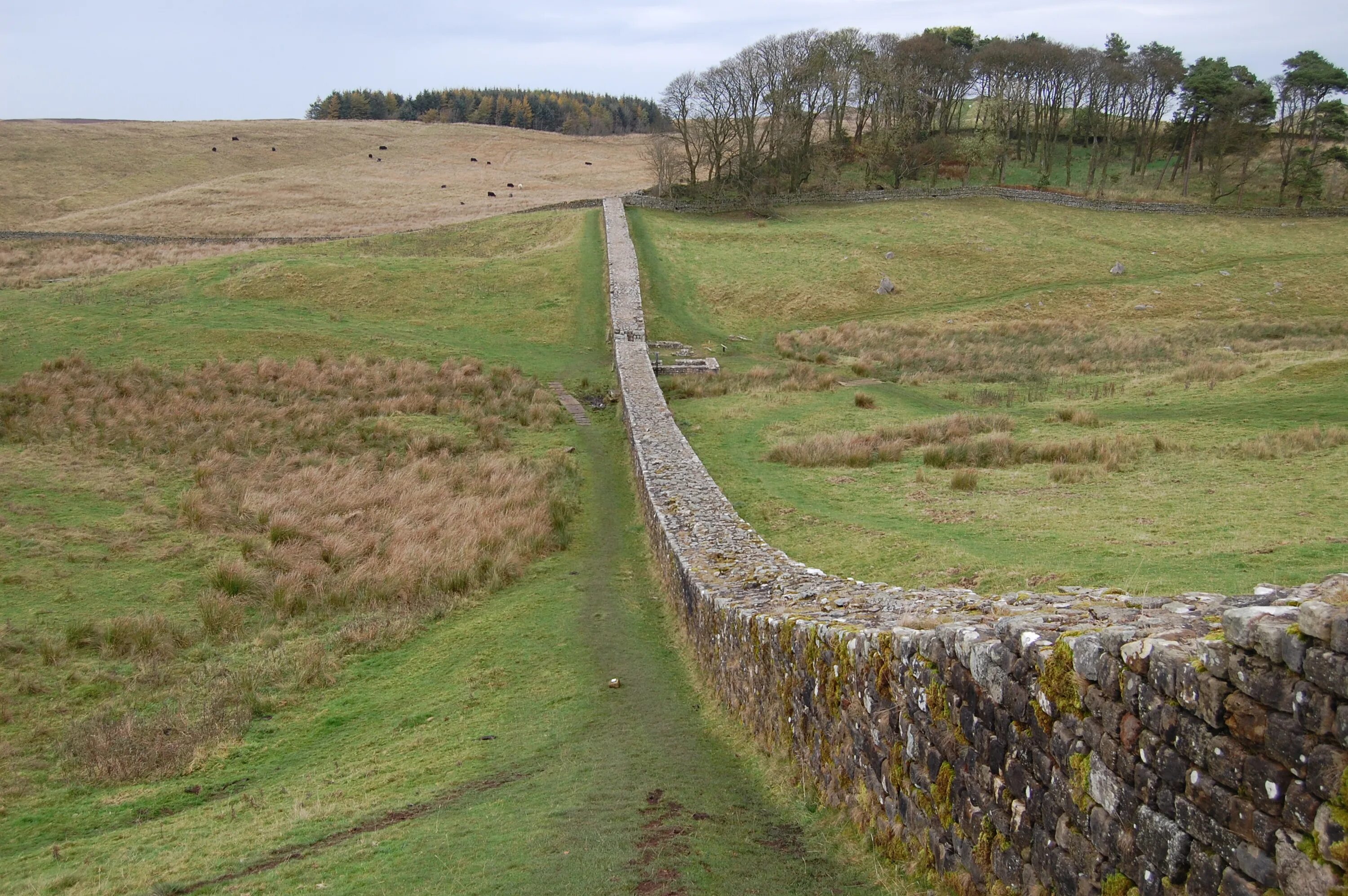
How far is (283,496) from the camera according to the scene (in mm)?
20312

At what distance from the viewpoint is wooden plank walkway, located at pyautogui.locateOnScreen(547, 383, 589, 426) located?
1156 inches

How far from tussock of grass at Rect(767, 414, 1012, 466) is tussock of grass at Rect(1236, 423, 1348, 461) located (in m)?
5.91

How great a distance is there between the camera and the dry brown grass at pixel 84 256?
46.2m

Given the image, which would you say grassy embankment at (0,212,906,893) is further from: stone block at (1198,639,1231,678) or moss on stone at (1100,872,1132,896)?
stone block at (1198,639,1231,678)

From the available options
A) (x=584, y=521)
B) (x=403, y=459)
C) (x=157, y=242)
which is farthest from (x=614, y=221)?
(x=584, y=521)

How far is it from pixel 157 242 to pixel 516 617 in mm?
55248

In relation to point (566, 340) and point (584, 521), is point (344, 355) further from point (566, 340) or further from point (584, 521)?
point (584, 521)

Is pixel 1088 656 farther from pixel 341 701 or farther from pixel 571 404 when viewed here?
pixel 571 404

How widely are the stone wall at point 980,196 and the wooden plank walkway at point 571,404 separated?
35.0 meters

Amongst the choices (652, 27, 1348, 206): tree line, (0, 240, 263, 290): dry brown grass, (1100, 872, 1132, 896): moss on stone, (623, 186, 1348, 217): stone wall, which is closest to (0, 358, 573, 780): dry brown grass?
(1100, 872, 1132, 896): moss on stone

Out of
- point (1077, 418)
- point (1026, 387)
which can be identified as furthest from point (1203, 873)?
point (1026, 387)

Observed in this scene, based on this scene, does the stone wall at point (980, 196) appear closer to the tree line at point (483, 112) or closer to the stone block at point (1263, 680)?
the stone block at point (1263, 680)

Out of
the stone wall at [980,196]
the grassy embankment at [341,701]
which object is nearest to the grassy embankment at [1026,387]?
the stone wall at [980,196]

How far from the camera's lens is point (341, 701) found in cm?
1255
